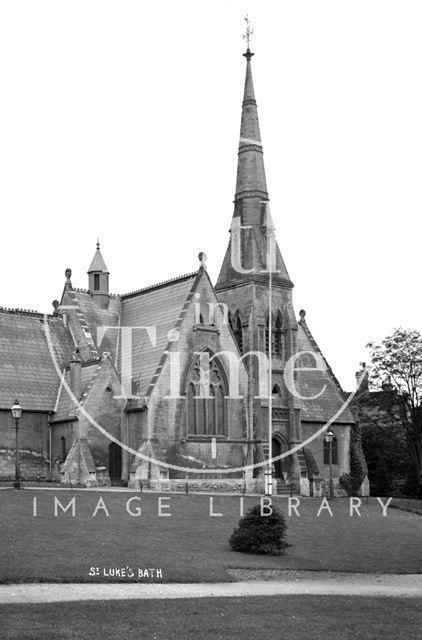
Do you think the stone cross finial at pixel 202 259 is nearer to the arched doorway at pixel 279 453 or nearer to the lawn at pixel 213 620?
the arched doorway at pixel 279 453

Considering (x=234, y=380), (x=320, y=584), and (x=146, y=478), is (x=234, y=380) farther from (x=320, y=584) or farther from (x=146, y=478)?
(x=320, y=584)

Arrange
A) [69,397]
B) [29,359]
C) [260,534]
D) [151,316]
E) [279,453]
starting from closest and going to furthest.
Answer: [260,534] → [69,397] → [29,359] → [151,316] → [279,453]

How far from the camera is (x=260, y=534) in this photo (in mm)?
32156

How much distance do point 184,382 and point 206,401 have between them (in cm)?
218

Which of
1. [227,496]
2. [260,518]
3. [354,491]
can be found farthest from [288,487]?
[260,518]

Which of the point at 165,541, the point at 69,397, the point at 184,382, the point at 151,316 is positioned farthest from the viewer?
the point at 151,316

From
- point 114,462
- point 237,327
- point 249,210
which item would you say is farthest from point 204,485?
point 249,210

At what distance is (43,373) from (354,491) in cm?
2171

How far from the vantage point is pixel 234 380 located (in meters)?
55.0

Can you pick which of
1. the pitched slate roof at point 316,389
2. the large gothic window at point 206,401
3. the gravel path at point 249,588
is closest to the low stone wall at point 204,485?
the large gothic window at point 206,401

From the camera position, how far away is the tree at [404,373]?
226 feet

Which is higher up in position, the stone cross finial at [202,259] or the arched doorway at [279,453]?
the stone cross finial at [202,259]

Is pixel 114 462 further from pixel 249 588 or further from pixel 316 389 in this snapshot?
pixel 249 588

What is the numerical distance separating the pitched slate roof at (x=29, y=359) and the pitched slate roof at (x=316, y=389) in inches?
616
